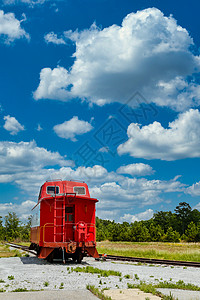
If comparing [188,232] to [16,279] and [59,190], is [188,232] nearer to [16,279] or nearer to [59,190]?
[59,190]

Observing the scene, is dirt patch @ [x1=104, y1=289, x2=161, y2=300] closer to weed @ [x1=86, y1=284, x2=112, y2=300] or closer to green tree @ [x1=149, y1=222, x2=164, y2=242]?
weed @ [x1=86, y1=284, x2=112, y2=300]

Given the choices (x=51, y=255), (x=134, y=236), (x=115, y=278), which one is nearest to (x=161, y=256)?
(x=51, y=255)

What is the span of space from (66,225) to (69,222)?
245mm

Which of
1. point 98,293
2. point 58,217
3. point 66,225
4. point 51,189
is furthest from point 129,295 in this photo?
point 51,189

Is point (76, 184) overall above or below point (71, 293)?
above

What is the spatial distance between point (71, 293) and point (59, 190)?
11.0 m

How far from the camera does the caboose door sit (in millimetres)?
18250

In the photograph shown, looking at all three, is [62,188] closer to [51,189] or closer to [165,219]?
[51,189]

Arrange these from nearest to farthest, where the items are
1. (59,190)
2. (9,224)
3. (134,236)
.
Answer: (59,190) → (134,236) → (9,224)

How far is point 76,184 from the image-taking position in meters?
20.1

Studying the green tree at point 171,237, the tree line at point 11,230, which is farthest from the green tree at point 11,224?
the green tree at point 171,237

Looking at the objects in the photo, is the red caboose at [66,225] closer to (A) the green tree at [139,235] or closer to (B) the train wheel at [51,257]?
(B) the train wheel at [51,257]

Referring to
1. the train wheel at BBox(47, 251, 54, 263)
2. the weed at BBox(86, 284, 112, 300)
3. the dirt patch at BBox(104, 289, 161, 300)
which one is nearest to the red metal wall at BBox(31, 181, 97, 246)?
the train wheel at BBox(47, 251, 54, 263)

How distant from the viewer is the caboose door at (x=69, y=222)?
59.9ft
